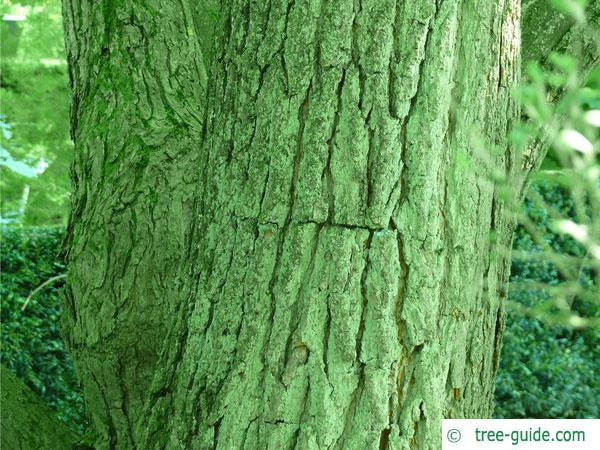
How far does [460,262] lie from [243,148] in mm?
634

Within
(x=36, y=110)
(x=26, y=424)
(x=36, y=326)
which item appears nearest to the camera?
(x=26, y=424)

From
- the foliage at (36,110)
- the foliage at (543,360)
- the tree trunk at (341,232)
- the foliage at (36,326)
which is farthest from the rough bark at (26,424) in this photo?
the foliage at (36,110)

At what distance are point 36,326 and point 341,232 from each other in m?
5.02

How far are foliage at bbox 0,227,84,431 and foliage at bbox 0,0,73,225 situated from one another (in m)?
1.24

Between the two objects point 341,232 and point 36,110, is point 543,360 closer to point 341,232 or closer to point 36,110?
point 341,232

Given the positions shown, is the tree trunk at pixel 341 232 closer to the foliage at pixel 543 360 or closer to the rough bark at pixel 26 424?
the rough bark at pixel 26 424

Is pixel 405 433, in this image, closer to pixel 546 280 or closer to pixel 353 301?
pixel 353 301

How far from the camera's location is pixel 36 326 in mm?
6598

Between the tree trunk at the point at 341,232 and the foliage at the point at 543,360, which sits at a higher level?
the tree trunk at the point at 341,232

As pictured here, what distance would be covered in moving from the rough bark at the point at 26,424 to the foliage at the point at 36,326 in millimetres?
3356

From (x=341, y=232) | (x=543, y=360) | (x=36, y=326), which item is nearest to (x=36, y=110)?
(x=36, y=326)

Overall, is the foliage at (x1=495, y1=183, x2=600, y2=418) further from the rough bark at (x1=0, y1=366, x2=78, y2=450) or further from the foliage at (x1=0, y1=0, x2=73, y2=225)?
the foliage at (x1=0, y1=0, x2=73, y2=225)

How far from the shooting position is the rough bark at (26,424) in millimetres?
3012

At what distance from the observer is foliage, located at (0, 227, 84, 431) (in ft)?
21.1
